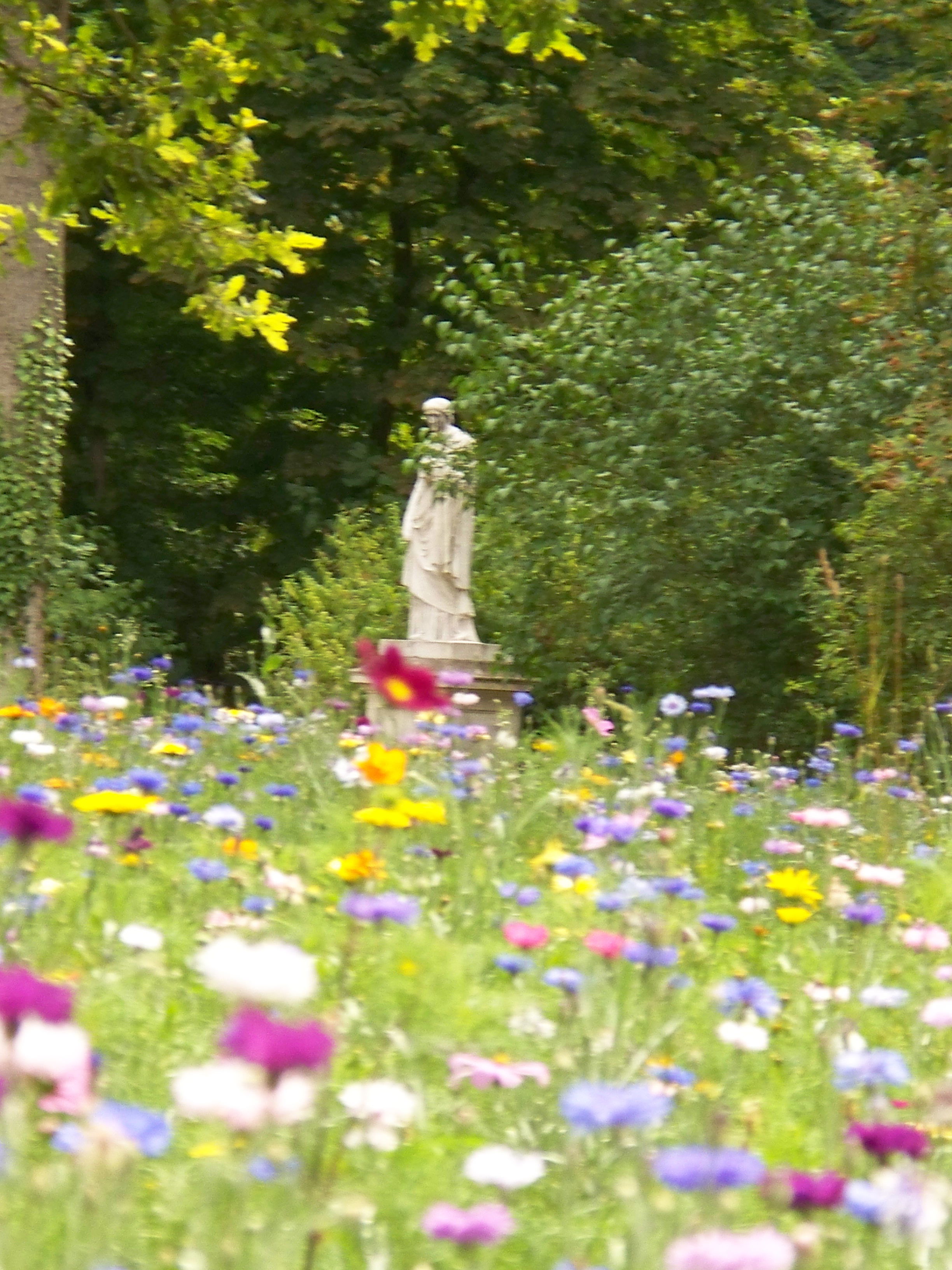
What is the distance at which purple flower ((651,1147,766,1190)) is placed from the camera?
1563mm

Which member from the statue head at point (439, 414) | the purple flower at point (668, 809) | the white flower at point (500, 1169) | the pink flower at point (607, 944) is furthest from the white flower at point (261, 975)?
the statue head at point (439, 414)

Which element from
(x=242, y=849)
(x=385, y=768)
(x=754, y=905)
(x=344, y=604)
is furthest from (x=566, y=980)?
(x=344, y=604)

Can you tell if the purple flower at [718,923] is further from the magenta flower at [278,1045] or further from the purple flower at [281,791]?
the magenta flower at [278,1045]

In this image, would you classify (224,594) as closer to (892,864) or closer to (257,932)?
(892,864)

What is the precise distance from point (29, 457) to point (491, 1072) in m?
14.5

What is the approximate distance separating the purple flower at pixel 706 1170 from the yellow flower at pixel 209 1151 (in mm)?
473

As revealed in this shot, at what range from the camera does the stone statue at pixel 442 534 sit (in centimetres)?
1371

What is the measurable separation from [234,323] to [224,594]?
8.61 metres

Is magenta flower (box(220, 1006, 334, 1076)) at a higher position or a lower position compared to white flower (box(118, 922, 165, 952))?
higher

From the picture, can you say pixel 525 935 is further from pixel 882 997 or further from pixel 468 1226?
pixel 468 1226

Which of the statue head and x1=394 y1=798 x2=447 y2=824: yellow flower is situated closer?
x1=394 y1=798 x2=447 y2=824: yellow flower

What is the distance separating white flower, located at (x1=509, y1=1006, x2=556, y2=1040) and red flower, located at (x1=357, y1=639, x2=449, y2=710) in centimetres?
69

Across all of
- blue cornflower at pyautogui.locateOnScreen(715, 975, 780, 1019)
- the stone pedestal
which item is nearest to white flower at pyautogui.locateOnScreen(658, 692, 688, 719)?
blue cornflower at pyautogui.locateOnScreen(715, 975, 780, 1019)

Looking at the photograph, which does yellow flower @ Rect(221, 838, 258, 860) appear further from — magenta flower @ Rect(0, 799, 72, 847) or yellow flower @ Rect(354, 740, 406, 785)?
magenta flower @ Rect(0, 799, 72, 847)
